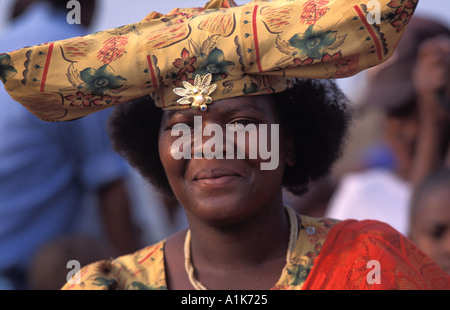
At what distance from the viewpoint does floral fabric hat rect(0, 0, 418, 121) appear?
260 centimetres

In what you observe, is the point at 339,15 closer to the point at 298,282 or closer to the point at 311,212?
the point at 298,282

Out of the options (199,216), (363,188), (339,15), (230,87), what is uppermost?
(339,15)

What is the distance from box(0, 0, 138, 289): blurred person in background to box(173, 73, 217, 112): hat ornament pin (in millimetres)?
1574

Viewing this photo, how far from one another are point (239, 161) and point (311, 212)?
11.6ft

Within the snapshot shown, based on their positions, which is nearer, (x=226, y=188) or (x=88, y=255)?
(x=226, y=188)

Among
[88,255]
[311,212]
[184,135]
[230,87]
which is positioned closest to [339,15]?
[230,87]

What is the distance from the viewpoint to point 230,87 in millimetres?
2748

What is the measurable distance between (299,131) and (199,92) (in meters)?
0.56

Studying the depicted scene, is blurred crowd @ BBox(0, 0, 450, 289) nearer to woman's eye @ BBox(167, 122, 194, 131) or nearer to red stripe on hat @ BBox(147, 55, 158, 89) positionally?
woman's eye @ BBox(167, 122, 194, 131)

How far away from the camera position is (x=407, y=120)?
551 cm

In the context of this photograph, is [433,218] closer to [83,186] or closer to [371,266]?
[371,266]

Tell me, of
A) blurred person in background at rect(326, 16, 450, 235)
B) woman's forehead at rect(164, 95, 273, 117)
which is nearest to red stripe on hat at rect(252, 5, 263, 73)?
woman's forehead at rect(164, 95, 273, 117)

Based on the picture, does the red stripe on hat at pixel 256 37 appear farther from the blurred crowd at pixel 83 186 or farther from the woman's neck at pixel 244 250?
the blurred crowd at pixel 83 186

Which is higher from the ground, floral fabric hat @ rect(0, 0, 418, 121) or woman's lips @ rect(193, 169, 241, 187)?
floral fabric hat @ rect(0, 0, 418, 121)
